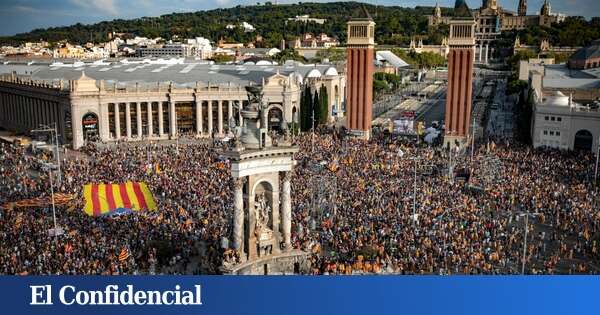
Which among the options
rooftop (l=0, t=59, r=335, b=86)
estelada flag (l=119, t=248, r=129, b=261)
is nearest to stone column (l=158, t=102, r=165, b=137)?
rooftop (l=0, t=59, r=335, b=86)

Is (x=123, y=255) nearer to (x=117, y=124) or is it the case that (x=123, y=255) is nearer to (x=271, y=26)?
(x=117, y=124)

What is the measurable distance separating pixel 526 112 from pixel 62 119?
147ft

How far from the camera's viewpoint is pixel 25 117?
6488cm

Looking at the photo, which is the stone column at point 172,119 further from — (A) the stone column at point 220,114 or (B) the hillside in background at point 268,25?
(B) the hillside in background at point 268,25

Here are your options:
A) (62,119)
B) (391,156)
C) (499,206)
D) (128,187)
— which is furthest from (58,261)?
(62,119)

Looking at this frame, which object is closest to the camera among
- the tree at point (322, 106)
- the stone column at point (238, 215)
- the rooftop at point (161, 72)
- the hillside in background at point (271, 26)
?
the stone column at point (238, 215)

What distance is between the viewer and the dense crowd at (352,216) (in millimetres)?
24531

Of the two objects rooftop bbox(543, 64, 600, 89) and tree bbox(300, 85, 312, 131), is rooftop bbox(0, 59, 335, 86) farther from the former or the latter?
rooftop bbox(543, 64, 600, 89)

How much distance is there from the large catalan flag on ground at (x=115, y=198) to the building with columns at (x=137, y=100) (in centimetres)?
2224

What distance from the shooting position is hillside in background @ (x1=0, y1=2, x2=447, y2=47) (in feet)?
538

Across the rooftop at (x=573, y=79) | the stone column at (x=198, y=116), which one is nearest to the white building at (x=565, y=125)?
the rooftop at (x=573, y=79)

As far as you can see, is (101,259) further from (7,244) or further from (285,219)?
(285,219)

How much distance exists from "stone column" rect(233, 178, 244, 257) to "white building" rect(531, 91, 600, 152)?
35.7 m

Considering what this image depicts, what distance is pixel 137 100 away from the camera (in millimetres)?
58906
